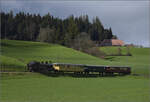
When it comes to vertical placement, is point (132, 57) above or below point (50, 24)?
below

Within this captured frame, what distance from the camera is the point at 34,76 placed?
34.5m

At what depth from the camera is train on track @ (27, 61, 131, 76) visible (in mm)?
40250

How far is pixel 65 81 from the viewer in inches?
1171

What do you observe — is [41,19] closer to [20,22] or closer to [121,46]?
[20,22]

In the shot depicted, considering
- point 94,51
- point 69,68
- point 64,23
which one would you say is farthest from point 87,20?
point 94,51

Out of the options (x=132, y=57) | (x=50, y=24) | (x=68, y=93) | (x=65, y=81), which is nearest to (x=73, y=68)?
(x=50, y=24)

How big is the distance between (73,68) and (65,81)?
1377 centimetres

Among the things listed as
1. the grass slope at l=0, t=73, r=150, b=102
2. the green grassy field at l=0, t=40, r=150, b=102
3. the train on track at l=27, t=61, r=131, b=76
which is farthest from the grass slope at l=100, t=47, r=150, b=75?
the grass slope at l=0, t=73, r=150, b=102

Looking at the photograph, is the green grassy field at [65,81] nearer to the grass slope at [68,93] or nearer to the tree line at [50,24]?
the grass slope at [68,93]

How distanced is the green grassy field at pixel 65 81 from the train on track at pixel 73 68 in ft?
8.54

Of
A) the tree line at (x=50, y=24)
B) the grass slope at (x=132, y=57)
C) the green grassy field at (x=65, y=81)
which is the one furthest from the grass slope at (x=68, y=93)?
the grass slope at (x=132, y=57)

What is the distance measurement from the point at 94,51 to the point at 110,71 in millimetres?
41158

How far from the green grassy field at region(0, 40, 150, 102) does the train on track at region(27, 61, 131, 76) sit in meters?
2.60

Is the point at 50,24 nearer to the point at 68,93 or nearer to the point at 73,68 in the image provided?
the point at 73,68
